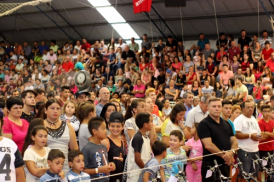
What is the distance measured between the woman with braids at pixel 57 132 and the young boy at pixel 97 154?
0.81 ft

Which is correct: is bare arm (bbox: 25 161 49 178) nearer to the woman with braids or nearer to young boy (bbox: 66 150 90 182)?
young boy (bbox: 66 150 90 182)

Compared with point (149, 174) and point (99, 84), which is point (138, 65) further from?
point (149, 174)

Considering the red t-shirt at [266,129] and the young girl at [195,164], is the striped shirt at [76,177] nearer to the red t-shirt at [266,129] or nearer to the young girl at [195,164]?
the young girl at [195,164]

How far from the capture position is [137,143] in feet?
18.3

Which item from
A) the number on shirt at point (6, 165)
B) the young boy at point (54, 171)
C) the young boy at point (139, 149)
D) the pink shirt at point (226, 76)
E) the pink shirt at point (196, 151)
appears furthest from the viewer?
the pink shirt at point (226, 76)

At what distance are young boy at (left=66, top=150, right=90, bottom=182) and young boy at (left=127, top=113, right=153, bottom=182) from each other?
794mm

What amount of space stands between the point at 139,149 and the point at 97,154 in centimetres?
57

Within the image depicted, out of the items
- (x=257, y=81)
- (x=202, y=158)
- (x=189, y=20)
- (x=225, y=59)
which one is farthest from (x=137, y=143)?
(x=189, y=20)

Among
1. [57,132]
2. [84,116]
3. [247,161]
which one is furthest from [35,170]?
[247,161]

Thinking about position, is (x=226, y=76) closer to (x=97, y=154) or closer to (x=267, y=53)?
(x=267, y=53)

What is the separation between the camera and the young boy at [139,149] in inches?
217

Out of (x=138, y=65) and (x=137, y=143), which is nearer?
(x=137, y=143)

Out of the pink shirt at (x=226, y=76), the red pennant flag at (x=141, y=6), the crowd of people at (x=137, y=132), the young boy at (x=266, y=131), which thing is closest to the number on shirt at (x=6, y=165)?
the crowd of people at (x=137, y=132)

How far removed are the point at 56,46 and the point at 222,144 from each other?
18576 mm
